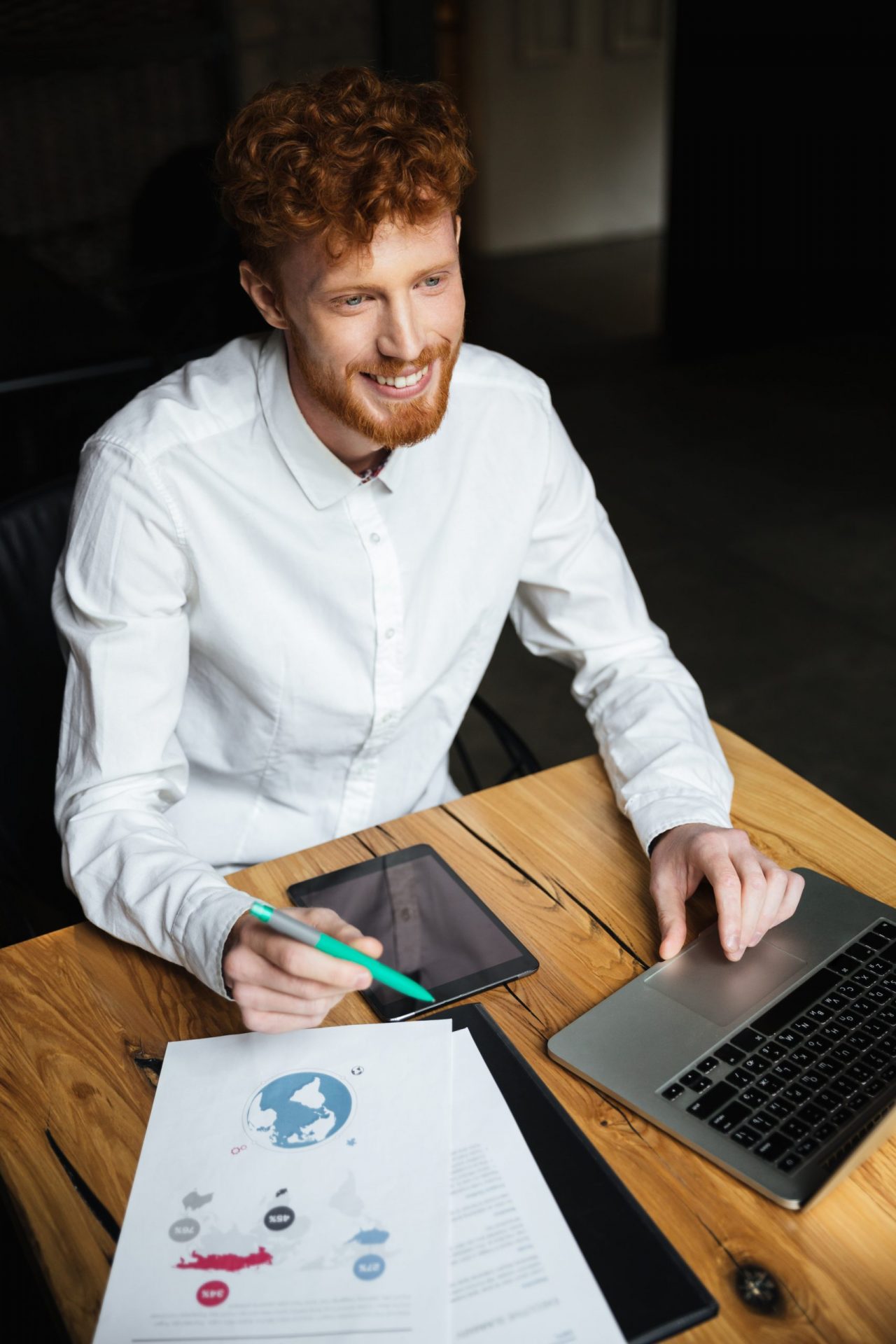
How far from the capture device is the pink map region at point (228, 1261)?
2.75 ft

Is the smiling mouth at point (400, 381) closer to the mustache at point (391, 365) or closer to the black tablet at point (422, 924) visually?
the mustache at point (391, 365)

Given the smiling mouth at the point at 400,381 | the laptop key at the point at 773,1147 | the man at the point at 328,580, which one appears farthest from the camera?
the smiling mouth at the point at 400,381

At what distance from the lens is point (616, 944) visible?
1.15m

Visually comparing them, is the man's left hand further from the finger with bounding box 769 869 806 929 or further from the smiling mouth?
the smiling mouth

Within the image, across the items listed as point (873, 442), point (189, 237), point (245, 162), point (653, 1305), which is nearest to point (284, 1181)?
point (653, 1305)

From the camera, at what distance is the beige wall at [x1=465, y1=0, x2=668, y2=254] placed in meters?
7.54

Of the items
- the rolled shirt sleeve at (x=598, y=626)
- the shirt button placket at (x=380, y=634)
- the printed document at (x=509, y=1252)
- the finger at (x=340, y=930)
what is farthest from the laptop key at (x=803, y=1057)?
the shirt button placket at (x=380, y=634)

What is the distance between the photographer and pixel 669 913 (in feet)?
3.79

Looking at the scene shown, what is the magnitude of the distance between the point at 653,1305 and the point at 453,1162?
174 mm

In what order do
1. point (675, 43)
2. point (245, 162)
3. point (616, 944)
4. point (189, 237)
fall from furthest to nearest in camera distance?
point (675, 43) < point (189, 237) < point (245, 162) < point (616, 944)

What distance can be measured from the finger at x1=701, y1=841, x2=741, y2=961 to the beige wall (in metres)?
7.27

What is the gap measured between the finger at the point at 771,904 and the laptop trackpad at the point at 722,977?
0.04 feet

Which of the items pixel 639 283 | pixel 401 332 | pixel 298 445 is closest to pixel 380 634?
pixel 298 445

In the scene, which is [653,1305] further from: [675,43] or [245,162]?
[675,43]
